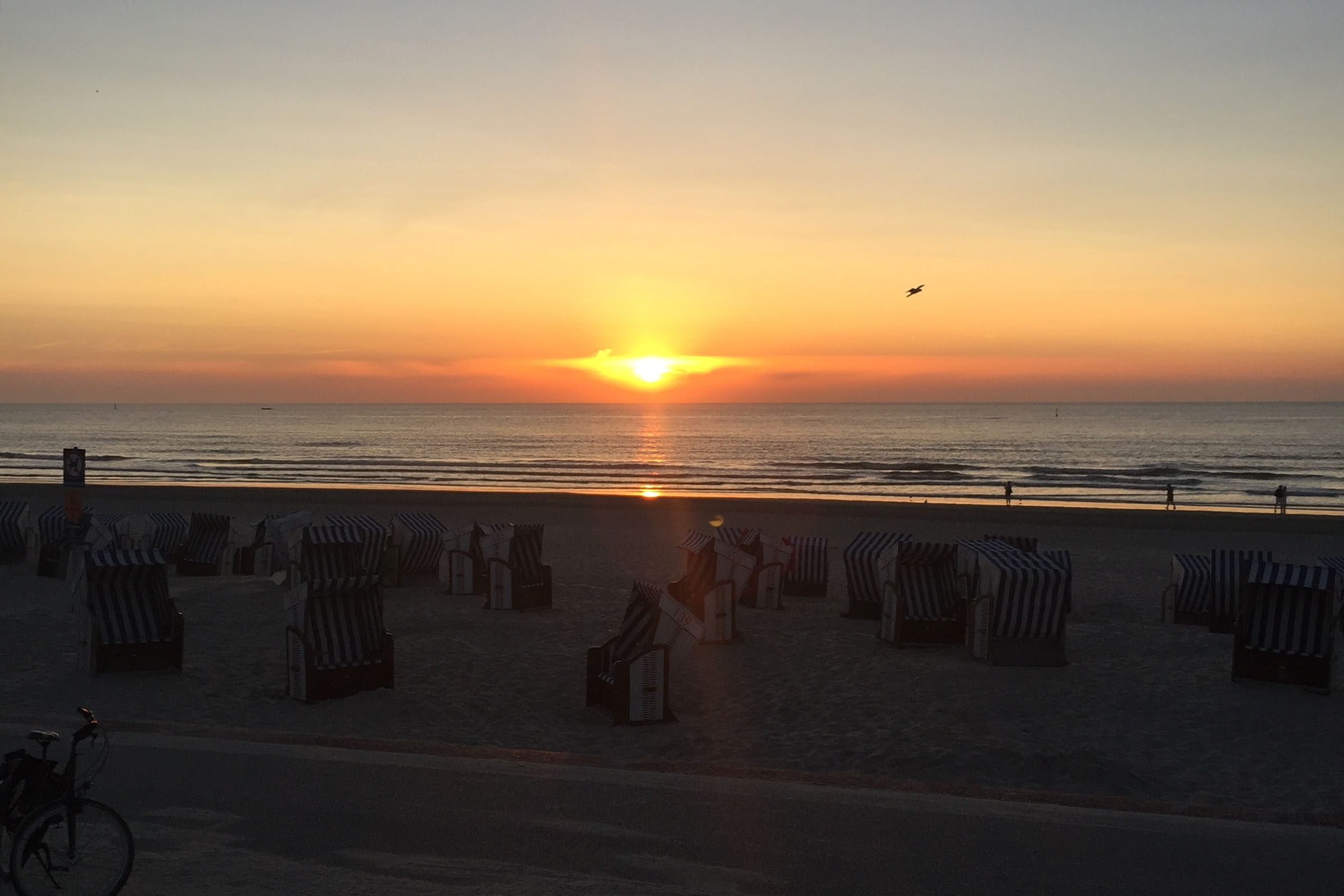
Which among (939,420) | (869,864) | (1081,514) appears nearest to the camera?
(869,864)

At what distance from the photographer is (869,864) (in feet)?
20.4

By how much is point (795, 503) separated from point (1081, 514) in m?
8.81

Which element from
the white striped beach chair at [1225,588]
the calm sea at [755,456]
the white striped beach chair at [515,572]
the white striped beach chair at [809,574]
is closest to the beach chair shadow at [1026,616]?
the white striped beach chair at [1225,588]

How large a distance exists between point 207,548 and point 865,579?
12.5 metres

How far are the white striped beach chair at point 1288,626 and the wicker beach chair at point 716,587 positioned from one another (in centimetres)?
635

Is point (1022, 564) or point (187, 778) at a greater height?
point (1022, 564)

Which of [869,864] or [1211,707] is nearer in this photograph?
[869,864]

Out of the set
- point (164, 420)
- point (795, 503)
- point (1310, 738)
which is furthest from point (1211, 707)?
point (164, 420)

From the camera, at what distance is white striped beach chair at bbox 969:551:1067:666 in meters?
13.2

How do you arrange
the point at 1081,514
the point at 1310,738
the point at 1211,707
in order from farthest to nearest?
1. the point at 1081,514
2. the point at 1211,707
3. the point at 1310,738

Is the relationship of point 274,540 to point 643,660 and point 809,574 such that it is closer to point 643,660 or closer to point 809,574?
point 809,574

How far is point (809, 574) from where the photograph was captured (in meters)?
19.0

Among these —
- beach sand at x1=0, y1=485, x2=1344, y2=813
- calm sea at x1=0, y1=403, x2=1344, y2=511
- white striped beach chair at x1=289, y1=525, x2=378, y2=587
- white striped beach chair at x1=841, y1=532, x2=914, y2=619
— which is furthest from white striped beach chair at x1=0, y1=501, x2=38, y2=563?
calm sea at x1=0, y1=403, x2=1344, y2=511

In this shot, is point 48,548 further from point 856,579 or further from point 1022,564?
point 1022,564
